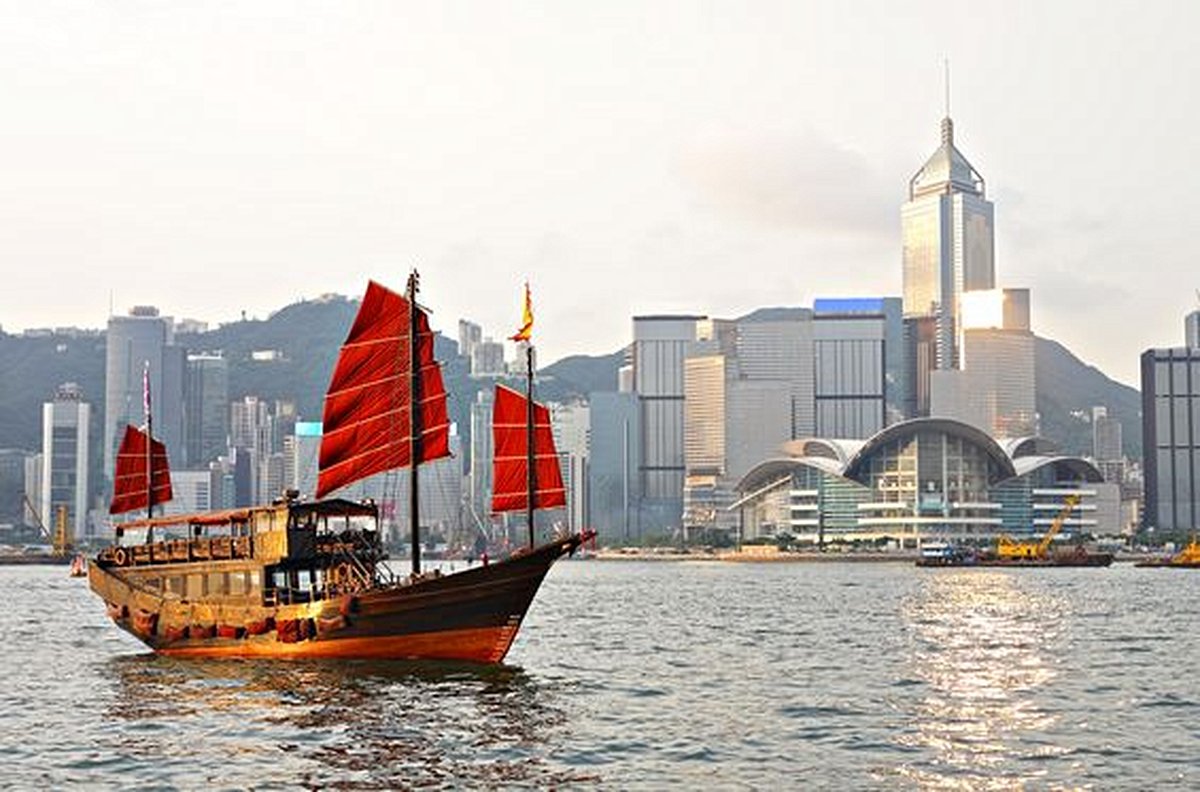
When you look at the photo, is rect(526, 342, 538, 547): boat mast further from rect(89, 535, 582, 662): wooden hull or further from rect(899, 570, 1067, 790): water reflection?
rect(899, 570, 1067, 790): water reflection

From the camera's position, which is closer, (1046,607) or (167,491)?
(167,491)

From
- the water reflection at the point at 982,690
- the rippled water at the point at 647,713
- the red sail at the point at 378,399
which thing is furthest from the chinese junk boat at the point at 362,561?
the water reflection at the point at 982,690

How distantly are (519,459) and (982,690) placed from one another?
1921 centimetres

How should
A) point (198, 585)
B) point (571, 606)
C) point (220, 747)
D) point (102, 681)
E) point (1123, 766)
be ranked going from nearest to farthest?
point (1123, 766)
point (220, 747)
point (102, 681)
point (198, 585)
point (571, 606)

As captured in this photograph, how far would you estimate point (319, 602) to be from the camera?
59062mm

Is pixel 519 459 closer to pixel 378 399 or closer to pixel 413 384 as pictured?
pixel 413 384

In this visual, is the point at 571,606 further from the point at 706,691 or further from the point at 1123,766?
the point at 1123,766

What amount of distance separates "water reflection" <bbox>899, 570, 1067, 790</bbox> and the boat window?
2701cm

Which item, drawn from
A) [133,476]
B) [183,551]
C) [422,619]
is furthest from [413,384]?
[133,476]

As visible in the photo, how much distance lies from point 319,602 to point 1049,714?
87.3 ft

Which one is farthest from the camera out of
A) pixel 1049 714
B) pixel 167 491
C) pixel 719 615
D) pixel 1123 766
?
pixel 719 615

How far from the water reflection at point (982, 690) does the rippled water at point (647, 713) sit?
0.16 metres

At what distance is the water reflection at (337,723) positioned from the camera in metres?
37.1

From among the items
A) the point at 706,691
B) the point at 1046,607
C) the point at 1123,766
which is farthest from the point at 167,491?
the point at 1046,607
